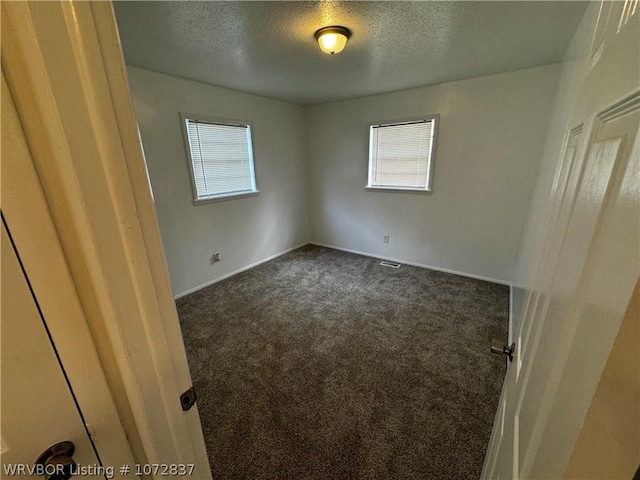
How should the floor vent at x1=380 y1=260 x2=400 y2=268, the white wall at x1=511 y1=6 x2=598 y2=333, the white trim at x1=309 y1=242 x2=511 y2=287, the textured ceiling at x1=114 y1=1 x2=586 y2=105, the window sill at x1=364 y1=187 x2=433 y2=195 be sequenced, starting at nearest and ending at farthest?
the white wall at x1=511 y1=6 x2=598 y2=333
the textured ceiling at x1=114 y1=1 x2=586 y2=105
the white trim at x1=309 y1=242 x2=511 y2=287
the window sill at x1=364 y1=187 x2=433 y2=195
the floor vent at x1=380 y1=260 x2=400 y2=268

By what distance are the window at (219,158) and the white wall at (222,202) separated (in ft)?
0.30

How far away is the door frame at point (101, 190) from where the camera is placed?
1.15ft

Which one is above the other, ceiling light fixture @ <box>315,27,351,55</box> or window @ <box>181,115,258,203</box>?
ceiling light fixture @ <box>315,27,351,55</box>

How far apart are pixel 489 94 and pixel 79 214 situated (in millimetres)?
3465

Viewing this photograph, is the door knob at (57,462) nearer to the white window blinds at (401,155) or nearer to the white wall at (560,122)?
the white wall at (560,122)

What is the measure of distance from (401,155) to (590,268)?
131 inches

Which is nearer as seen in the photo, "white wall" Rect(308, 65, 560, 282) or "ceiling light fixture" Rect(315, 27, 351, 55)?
"ceiling light fixture" Rect(315, 27, 351, 55)

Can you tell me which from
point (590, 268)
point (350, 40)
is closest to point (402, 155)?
point (350, 40)

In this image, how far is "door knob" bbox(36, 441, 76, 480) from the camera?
1.41 ft

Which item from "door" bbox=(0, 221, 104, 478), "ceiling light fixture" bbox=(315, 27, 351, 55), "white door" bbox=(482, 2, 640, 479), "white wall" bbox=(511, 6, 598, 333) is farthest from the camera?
"ceiling light fixture" bbox=(315, 27, 351, 55)

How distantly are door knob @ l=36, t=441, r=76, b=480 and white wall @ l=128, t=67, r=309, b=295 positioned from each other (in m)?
2.50

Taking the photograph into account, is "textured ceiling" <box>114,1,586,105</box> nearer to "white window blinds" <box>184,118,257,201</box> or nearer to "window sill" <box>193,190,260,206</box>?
"white window blinds" <box>184,118,257,201</box>

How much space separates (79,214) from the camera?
408 mm

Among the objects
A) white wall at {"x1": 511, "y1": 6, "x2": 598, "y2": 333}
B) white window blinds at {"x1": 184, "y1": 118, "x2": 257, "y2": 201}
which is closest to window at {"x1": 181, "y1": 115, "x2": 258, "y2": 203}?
white window blinds at {"x1": 184, "y1": 118, "x2": 257, "y2": 201}
